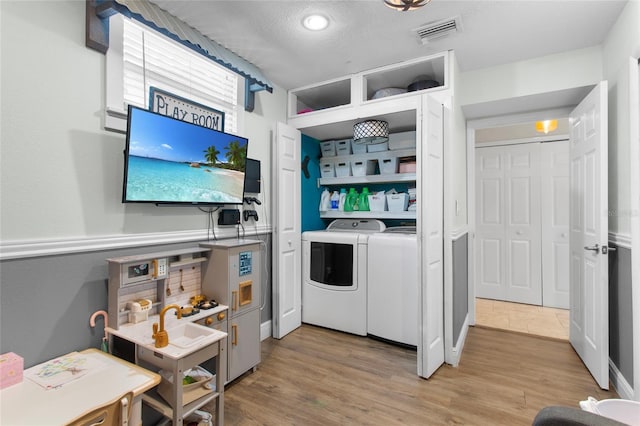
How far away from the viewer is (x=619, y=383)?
6.88ft

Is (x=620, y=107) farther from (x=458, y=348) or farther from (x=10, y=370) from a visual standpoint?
(x=10, y=370)

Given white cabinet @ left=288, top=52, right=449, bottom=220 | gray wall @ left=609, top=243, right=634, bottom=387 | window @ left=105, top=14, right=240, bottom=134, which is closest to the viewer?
window @ left=105, top=14, right=240, bottom=134

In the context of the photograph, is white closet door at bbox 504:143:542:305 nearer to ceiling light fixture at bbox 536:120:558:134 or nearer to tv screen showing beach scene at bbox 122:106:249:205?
ceiling light fixture at bbox 536:120:558:134

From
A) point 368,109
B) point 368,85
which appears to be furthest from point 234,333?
point 368,85

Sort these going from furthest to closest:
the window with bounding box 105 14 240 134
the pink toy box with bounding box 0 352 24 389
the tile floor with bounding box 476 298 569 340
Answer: the tile floor with bounding box 476 298 569 340, the window with bounding box 105 14 240 134, the pink toy box with bounding box 0 352 24 389

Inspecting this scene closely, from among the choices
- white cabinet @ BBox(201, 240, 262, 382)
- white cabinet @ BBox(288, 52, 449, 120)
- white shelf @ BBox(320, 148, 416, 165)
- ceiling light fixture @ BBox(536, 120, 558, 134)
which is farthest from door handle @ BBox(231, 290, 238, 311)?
ceiling light fixture @ BBox(536, 120, 558, 134)

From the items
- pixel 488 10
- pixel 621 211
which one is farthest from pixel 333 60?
pixel 621 211

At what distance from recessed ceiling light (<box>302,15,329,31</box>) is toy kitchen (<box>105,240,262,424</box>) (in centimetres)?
164

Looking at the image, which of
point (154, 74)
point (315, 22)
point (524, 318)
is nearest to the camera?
point (154, 74)

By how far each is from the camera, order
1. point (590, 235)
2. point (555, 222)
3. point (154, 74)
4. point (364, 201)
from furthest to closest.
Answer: point (555, 222) → point (364, 201) → point (590, 235) → point (154, 74)

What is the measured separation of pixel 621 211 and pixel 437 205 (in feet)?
3.93

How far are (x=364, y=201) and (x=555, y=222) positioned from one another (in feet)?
8.65

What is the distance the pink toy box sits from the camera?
1224 millimetres

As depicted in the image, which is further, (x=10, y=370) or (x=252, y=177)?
(x=252, y=177)
